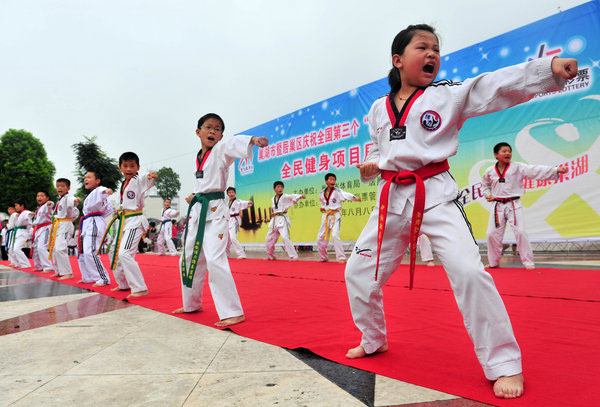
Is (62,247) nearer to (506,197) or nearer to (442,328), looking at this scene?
(442,328)

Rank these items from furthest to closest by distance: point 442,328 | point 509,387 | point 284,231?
point 284,231
point 442,328
point 509,387

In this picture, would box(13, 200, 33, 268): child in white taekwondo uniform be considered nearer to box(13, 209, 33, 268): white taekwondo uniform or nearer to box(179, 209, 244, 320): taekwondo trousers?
box(13, 209, 33, 268): white taekwondo uniform

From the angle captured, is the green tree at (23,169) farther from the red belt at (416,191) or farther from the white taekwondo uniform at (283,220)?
the red belt at (416,191)

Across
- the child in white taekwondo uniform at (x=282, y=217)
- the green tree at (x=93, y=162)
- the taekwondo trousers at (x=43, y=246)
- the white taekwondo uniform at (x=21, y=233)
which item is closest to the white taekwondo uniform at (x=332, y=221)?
the child in white taekwondo uniform at (x=282, y=217)

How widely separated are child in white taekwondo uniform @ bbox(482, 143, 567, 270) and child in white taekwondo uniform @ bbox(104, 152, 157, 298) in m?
4.78

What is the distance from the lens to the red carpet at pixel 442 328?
1481 millimetres

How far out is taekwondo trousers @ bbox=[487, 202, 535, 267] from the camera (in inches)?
215

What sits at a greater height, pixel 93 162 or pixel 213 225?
pixel 93 162

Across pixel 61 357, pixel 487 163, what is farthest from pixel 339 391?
pixel 487 163

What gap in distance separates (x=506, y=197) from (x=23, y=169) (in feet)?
85.9

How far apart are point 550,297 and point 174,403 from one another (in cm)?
312

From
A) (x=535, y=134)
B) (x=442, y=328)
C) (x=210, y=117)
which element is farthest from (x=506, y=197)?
(x=210, y=117)

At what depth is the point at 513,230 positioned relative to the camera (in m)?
5.60

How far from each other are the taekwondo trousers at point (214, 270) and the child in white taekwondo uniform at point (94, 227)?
277 centimetres
